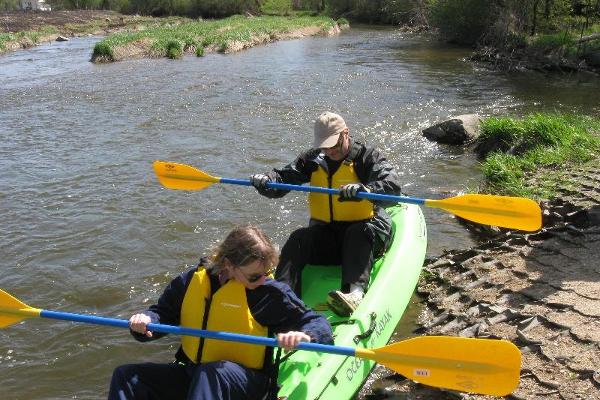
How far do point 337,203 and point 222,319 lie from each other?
172cm

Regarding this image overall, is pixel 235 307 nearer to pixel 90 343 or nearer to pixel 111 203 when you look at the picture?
pixel 90 343

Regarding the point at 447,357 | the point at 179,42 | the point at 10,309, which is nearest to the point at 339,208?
the point at 447,357

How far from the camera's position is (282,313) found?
108 inches

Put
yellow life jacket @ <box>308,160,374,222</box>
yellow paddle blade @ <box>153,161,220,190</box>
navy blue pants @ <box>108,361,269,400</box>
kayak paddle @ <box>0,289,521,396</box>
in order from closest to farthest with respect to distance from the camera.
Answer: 1. navy blue pants @ <box>108,361,269,400</box>
2. kayak paddle @ <box>0,289,521,396</box>
3. yellow life jacket @ <box>308,160,374,222</box>
4. yellow paddle blade @ <box>153,161,220,190</box>

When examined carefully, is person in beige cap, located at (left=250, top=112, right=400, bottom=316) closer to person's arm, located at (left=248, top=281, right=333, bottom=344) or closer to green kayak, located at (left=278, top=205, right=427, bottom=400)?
green kayak, located at (left=278, top=205, right=427, bottom=400)

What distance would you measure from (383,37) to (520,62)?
11.0m

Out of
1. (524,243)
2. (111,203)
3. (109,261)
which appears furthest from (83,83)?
(524,243)

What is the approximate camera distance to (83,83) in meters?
14.9

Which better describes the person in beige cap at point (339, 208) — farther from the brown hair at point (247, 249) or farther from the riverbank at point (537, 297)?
the brown hair at point (247, 249)

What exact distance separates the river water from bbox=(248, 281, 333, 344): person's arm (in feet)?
5.60

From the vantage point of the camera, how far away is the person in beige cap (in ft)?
13.0

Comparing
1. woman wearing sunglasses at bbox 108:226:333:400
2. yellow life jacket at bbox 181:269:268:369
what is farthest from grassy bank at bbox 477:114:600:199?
yellow life jacket at bbox 181:269:268:369

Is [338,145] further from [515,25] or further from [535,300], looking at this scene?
[515,25]

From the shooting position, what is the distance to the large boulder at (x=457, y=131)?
8938mm
